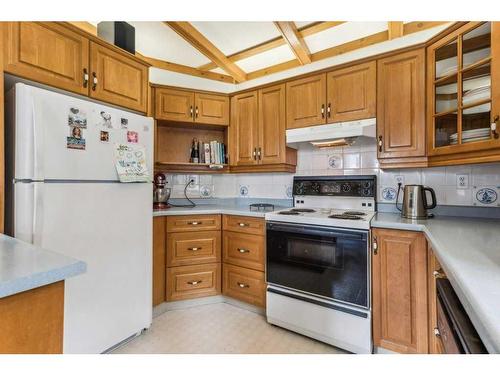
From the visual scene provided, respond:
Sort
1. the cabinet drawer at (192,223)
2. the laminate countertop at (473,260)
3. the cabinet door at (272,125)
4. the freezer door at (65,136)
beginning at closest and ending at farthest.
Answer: the laminate countertop at (473,260), the freezer door at (65,136), the cabinet drawer at (192,223), the cabinet door at (272,125)

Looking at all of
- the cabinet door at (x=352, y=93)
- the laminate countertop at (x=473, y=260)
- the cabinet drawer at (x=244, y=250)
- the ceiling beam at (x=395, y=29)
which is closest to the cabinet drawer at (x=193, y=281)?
the cabinet drawer at (x=244, y=250)

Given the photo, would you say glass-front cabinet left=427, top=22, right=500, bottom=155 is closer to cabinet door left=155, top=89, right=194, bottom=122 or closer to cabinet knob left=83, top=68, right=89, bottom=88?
cabinet door left=155, top=89, right=194, bottom=122

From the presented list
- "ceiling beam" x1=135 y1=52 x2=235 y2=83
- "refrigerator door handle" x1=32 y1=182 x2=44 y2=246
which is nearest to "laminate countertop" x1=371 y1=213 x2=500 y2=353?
"refrigerator door handle" x1=32 y1=182 x2=44 y2=246

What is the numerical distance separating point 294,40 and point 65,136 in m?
1.69

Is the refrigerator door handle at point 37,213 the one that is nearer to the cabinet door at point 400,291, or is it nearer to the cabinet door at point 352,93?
the cabinet door at point 400,291

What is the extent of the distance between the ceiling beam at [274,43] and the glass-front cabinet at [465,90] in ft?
2.47

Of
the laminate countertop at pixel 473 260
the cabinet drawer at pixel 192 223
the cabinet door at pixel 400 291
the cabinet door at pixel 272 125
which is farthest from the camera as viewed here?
the cabinet door at pixel 272 125

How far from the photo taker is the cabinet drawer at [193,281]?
2.26 m

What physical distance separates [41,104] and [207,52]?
1386 mm

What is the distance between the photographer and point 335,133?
2.03m

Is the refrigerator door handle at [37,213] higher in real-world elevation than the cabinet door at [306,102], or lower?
lower
